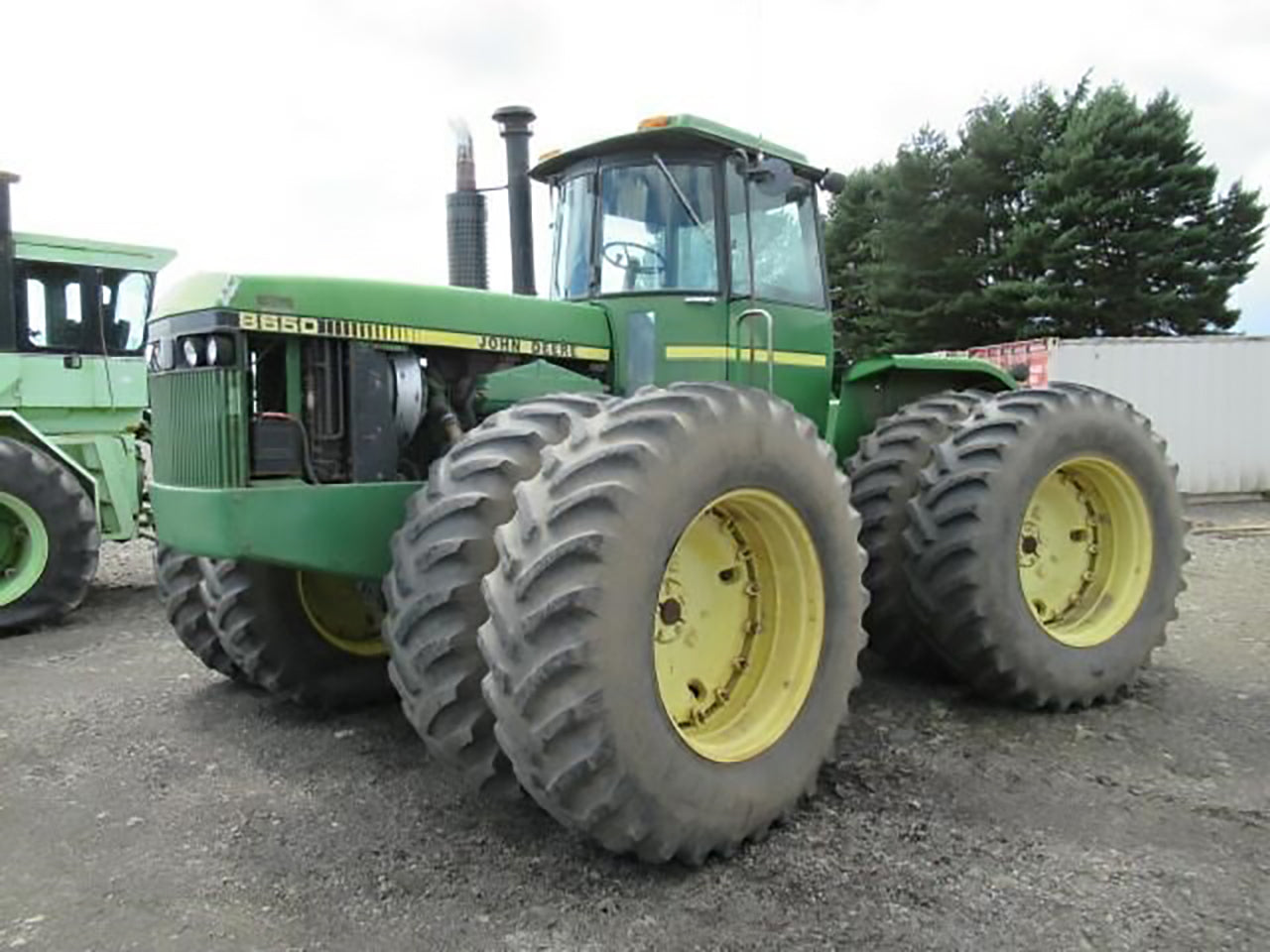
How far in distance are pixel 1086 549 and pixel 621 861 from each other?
3.11 meters

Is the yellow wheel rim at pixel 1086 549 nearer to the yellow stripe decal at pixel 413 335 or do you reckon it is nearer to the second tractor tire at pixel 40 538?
the yellow stripe decal at pixel 413 335

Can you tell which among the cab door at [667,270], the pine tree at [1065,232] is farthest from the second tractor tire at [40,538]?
the pine tree at [1065,232]

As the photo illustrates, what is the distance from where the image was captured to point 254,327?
3.62 meters

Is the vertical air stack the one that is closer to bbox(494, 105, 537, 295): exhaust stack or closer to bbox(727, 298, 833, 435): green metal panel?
bbox(494, 105, 537, 295): exhaust stack

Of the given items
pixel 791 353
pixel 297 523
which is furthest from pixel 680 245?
pixel 297 523

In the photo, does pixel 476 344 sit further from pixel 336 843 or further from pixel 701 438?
pixel 336 843

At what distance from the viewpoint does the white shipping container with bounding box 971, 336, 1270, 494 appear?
51.0 ft

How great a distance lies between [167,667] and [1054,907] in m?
4.68

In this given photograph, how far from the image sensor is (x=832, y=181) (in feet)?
16.7

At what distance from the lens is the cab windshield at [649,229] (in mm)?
4566

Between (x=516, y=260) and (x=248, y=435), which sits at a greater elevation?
(x=516, y=260)

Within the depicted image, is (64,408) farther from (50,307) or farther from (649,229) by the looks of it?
(649,229)

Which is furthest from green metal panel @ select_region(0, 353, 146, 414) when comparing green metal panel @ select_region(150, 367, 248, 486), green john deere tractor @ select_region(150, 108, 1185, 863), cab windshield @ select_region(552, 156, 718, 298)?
cab windshield @ select_region(552, 156, 718, 298)

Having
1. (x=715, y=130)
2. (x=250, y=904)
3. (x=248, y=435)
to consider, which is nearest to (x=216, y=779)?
(x=250, y=904)
